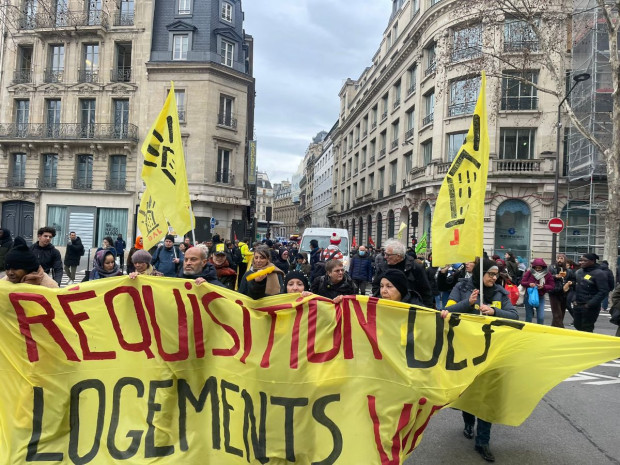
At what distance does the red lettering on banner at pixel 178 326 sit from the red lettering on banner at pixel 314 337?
1056 millimetres

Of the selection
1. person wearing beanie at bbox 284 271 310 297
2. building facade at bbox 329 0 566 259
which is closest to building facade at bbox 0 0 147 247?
building facade at bbox 329 0 566 259

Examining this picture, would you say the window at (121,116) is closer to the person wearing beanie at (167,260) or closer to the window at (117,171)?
the window at (117,171)

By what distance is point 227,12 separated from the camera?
1268 inches

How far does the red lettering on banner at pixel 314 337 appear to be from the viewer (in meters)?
3.47

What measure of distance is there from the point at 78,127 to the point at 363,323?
32.6 meters

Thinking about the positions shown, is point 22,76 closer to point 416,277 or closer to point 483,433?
point 416,277

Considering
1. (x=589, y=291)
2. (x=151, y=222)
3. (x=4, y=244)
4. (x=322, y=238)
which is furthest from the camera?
(x=322, y=238)

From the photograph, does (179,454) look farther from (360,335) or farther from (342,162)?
(342,162)

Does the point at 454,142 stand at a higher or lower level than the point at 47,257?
higher

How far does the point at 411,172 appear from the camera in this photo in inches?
1204

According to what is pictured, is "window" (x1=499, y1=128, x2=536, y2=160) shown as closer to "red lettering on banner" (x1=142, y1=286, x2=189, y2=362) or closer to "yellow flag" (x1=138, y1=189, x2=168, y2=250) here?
"yellow flag" (x1=138, y1=189, x2=168, y2=250)

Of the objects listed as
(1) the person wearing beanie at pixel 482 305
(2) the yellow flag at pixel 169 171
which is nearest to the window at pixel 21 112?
(2) the yellow flag at pixel 169 171

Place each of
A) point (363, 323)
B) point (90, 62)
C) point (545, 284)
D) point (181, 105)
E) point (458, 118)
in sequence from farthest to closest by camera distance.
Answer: point (90, 62)
point (181, 105)
point (458, 118)
point (545, 284)
point (363, 323)

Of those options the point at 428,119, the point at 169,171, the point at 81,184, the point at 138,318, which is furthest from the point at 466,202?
the point at 81,184
